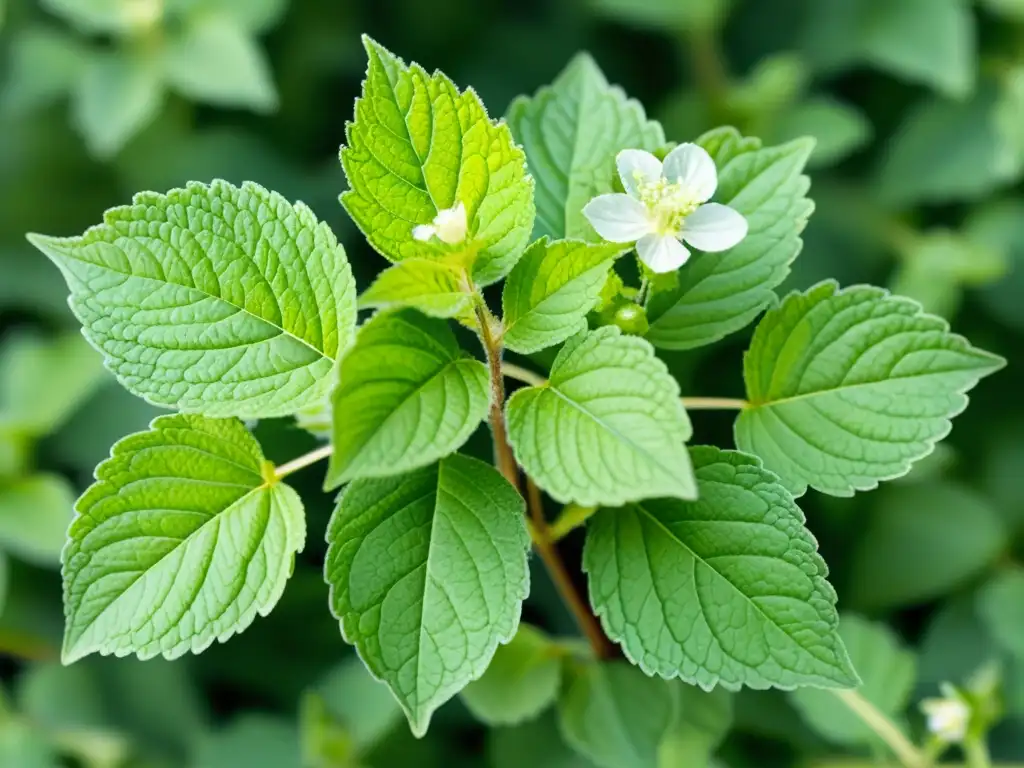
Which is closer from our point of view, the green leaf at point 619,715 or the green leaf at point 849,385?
the green leaf at point 849,385

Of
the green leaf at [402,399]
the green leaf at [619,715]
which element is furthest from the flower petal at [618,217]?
the green leaf at [619,715]

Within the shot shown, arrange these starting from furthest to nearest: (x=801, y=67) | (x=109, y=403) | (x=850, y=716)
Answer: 1. (x=801, y=67)
2. (x=109, y=403)
3. (x=850, y=716)

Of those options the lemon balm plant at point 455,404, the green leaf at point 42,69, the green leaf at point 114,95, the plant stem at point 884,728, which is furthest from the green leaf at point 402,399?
the green leaf at point 42,69

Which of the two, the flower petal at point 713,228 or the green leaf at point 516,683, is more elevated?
the flower petal at point 713,228

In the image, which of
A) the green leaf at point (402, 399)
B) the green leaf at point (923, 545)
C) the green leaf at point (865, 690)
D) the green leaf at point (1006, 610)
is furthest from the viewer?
the green leaf at point (923, 545)

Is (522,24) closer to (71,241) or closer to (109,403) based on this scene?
(109,403)

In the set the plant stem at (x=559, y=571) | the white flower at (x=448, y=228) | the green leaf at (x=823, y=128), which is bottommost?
the plant stem at (x=559, y=571)

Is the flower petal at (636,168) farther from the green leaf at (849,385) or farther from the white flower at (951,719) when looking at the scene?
the white flower at (951,719)

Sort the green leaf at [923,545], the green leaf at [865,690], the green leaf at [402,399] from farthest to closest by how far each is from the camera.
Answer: the green leaf at [923,545] → the green leaf at [865,690] → the green leaf at [402,399]

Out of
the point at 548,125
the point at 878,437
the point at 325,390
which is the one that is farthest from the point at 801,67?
the point at 325,390
